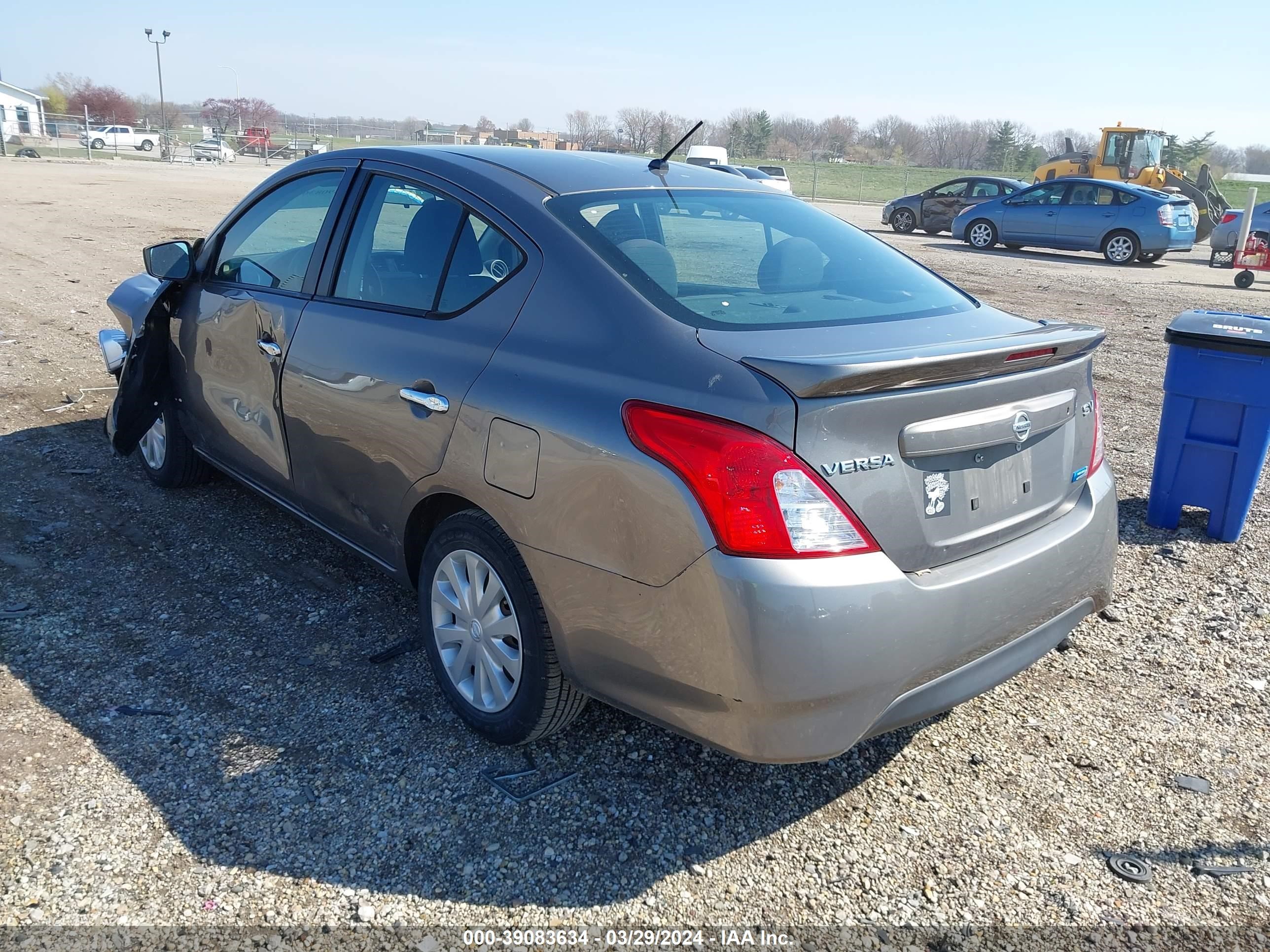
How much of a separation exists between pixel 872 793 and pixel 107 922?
2054 mm

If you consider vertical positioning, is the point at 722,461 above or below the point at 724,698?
above

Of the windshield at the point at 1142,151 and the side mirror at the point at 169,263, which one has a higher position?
the windshield at the point at 1142,151

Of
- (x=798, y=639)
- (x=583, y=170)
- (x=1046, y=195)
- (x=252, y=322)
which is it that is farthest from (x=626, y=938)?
(x=1046, y=195)

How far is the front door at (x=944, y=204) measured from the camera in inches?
899

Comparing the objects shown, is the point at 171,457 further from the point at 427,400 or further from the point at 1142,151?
the point at 1142,151

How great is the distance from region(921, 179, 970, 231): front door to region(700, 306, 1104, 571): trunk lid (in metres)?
21.4

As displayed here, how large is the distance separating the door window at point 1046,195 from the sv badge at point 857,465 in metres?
19.4

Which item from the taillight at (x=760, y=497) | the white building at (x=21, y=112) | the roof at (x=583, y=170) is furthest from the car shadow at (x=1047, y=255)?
the white building at (x=21, y=112)

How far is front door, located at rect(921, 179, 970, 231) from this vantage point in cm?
2284

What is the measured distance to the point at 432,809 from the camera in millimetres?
2811

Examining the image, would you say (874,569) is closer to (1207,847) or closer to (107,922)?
(1207,847)

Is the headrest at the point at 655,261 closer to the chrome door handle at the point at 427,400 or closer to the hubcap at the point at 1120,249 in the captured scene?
the chrome door handle at the point at 427,400

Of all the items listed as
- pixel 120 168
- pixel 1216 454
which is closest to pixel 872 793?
pixel 1216 454

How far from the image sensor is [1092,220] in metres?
19.0
